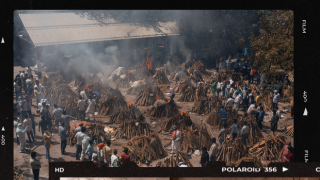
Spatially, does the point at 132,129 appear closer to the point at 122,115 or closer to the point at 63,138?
the point at 122,115

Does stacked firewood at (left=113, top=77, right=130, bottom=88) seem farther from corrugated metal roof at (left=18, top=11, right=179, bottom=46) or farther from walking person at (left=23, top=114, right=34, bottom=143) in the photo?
walking person at (left=23, top=114, right=34, bottom=143)

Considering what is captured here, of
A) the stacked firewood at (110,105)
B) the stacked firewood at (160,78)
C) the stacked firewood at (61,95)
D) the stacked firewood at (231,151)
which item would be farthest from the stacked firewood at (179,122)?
the stacked firewood at (160,78)

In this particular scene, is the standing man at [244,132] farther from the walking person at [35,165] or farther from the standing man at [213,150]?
the walking person at [35,165]

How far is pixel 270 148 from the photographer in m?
11.4

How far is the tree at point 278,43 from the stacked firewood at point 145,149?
244 inches

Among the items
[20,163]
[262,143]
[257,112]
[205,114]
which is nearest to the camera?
[20,163]

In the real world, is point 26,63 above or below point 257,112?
above

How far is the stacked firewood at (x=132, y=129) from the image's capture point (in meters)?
12.8

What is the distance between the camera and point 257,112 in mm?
13875

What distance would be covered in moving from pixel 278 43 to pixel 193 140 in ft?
18.5
